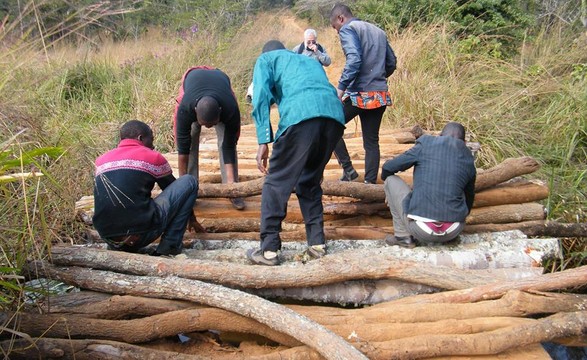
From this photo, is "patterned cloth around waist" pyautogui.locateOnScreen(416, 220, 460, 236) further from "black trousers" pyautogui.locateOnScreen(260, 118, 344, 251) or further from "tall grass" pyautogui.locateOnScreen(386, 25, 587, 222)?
"tall grass" pyautogui.locateOnScreen(386, 25, 587, 222)

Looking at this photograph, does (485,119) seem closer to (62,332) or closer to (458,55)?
(458,55)

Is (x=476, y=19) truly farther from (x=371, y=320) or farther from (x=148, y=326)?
(x=148, y=326)

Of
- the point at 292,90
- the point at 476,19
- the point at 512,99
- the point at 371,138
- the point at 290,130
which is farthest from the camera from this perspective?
the point at 476,19

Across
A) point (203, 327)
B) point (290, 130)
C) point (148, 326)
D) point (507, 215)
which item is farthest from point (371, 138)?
point (148, 326)

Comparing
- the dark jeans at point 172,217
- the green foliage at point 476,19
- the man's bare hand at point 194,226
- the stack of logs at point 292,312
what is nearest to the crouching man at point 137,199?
the dark jeans at point 172,217

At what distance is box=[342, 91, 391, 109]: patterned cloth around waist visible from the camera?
4.74 m

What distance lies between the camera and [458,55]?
889 cm

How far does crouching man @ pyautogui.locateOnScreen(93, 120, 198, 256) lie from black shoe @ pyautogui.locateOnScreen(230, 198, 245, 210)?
2.19 feet

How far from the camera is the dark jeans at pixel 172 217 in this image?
363cm

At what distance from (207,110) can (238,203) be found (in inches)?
33.5

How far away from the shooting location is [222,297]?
290 centimetres

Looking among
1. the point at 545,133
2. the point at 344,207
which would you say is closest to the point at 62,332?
the point at 344,207

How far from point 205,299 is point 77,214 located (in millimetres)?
1830

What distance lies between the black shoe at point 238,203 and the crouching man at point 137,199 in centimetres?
67
